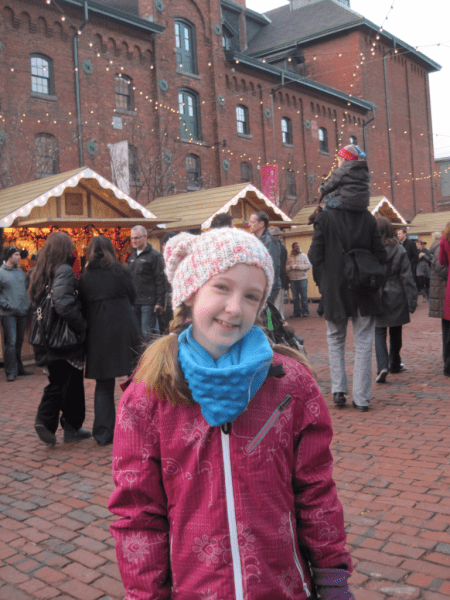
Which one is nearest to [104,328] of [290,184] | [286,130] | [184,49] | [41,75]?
[41,75]

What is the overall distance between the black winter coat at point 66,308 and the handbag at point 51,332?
57mm

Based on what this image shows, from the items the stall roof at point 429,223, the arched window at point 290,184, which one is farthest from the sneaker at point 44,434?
the stall roof at point 429,223

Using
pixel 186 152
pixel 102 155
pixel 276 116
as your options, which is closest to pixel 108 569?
pixel 102 155

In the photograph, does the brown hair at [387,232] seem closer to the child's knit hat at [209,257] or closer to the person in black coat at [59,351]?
the person in black coat at [59,351]

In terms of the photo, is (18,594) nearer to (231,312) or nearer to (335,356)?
(231,312)

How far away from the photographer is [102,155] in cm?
2242

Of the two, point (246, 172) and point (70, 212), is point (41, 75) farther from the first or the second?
point (246, 172)

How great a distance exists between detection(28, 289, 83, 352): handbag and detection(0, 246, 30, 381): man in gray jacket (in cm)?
450

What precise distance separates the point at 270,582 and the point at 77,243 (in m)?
12.0

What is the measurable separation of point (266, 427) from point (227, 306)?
356 millimetres

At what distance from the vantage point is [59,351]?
5598mm

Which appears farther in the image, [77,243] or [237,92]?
[237,92]

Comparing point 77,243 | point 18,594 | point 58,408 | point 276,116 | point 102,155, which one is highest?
point 276,116

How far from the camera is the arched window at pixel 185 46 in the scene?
26.6 metres
